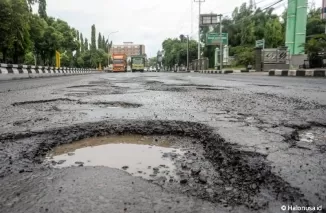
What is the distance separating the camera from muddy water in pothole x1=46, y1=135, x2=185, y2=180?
1.49 meters

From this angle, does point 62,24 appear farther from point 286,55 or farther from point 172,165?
point 172,165

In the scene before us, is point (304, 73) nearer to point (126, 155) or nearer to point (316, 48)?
point (316, 48)

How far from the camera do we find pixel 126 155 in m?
1.75

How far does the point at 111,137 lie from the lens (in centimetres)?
220

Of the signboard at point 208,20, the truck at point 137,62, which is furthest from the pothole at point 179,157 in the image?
the truck at point 137,62

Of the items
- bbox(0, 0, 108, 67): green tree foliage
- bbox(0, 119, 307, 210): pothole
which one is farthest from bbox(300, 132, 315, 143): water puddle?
bbox(0, 0, 108, 67): green tree foliage

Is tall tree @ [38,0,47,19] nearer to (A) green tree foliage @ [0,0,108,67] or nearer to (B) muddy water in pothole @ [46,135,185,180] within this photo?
(A) green tree foliage @ [0,0,108,67]

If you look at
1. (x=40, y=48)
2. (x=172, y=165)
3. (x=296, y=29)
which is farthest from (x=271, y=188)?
(x=40, y=48)

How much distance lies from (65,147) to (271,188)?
1.29 m

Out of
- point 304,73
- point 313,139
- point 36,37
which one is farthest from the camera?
point 36,37

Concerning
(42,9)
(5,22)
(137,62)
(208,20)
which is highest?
(42,9)

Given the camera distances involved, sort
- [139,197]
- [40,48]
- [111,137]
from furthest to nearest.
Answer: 1. [40,48]
2. [111,137]
3. [139,197]

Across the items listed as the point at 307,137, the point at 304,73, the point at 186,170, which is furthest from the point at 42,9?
the point at 186,170

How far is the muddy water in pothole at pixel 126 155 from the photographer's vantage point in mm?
1494
